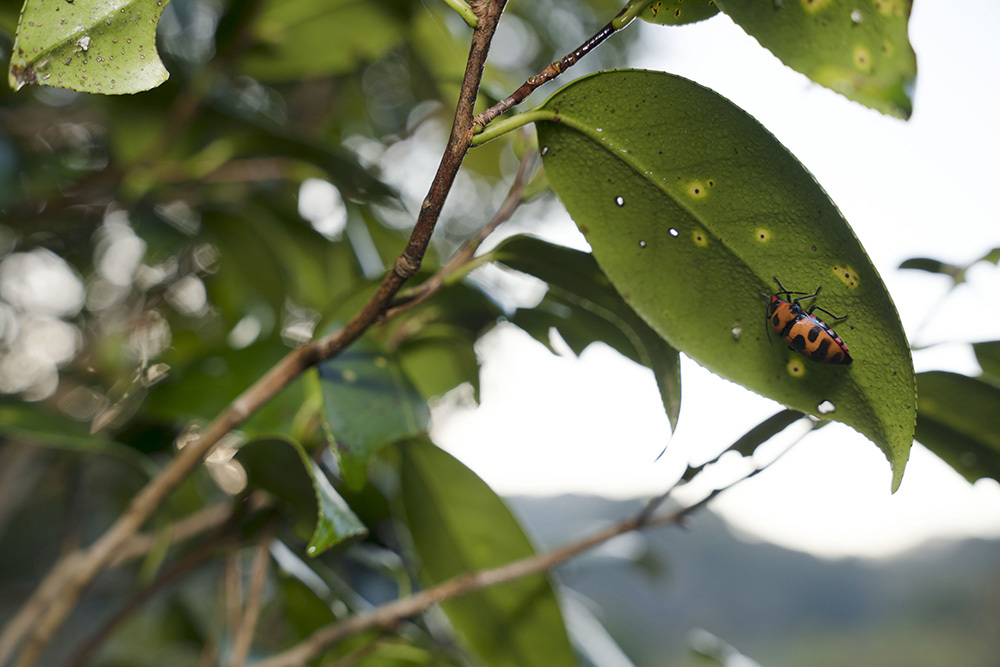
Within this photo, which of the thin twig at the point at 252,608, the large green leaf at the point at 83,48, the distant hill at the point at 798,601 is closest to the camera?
the large green leaf at the point at 83,48

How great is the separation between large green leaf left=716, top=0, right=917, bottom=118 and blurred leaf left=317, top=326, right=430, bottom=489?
0.80 feet

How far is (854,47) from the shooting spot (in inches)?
9.7

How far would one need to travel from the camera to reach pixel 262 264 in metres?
0.75

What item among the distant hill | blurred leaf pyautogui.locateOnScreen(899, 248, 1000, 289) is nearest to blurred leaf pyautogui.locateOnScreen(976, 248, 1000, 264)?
blurred leaf pyautogui.locateOnScreen(899, 248, 1000, 289)

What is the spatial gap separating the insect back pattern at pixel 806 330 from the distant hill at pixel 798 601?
107cm

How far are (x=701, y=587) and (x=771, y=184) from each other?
163cm

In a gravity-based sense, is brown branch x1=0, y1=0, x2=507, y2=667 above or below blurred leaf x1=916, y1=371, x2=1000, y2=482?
below

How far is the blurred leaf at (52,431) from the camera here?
0.44m

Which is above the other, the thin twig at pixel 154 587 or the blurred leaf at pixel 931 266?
the blurred leaf at pixel 931 266

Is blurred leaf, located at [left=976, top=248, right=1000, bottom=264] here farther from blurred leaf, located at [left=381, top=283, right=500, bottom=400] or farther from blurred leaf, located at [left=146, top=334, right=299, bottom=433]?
blurred leaf, located at [left=146, top=334, right=299, bottom=433]

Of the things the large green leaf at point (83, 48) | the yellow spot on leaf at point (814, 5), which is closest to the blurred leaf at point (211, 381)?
the large green leaf at point (83, 48)

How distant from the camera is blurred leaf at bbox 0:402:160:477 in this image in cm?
44

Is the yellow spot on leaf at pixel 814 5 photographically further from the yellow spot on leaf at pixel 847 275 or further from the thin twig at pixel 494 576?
the thin twig at pixel 494 576

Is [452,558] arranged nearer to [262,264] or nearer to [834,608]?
[262,264]
